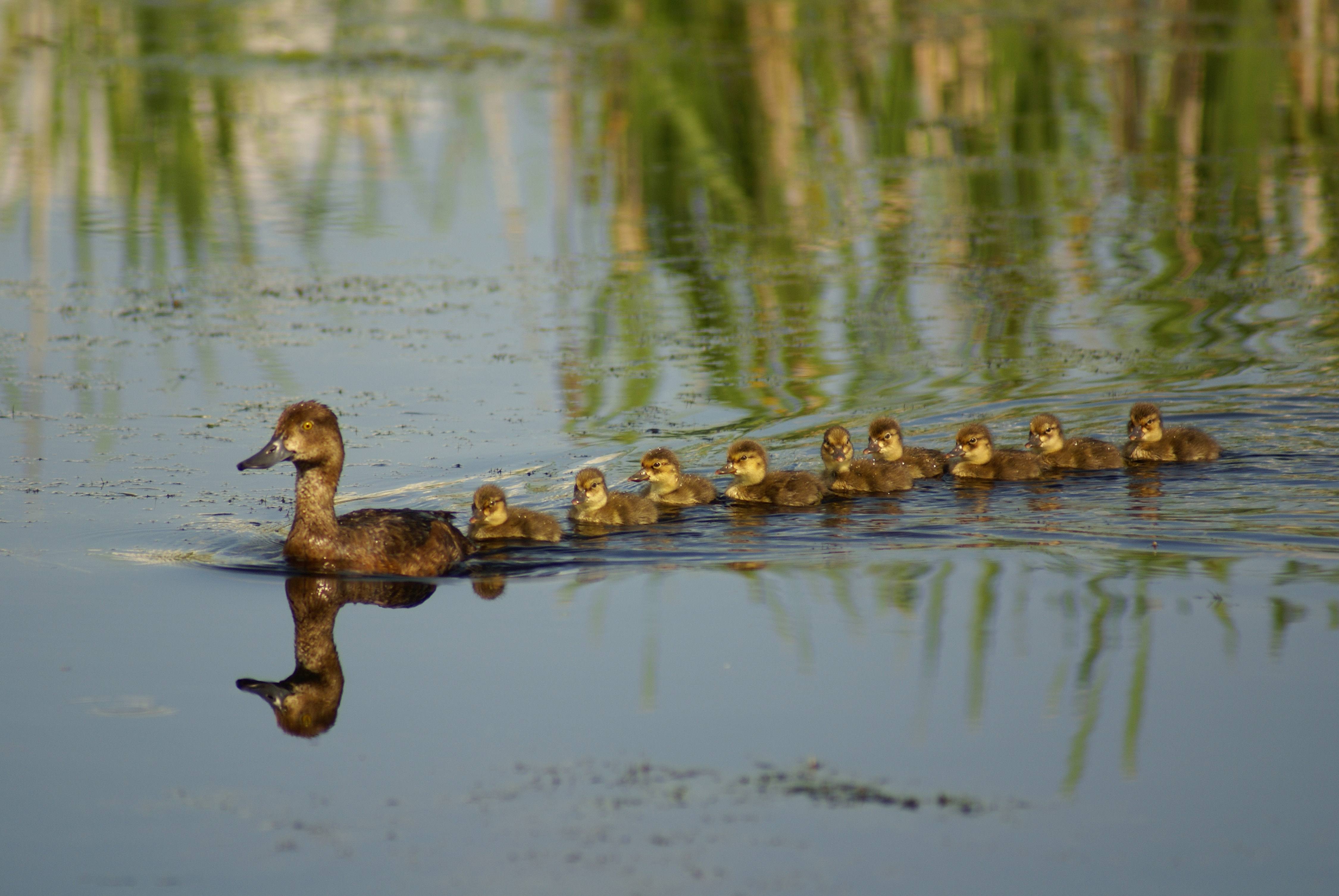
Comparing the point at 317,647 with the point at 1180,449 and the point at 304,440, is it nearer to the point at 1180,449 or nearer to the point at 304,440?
the point at 304,440

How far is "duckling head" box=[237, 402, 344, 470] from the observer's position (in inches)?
255

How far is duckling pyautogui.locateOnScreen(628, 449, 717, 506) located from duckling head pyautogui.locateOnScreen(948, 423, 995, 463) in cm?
120

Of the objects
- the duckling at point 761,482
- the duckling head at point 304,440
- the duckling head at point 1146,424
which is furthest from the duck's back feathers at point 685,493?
the duckling head at point 1146,424

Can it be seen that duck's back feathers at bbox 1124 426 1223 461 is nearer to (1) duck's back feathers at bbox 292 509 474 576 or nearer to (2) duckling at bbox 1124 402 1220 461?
(2) duckling at bbox 1124 402 1220 461

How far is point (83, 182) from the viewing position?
13703mm

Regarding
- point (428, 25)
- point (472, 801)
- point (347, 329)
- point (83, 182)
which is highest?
point (428, 25)

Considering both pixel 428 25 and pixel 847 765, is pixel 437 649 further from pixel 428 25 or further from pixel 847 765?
pixel 428 25

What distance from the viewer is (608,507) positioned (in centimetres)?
720

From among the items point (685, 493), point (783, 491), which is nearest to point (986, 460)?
point (783, 491)

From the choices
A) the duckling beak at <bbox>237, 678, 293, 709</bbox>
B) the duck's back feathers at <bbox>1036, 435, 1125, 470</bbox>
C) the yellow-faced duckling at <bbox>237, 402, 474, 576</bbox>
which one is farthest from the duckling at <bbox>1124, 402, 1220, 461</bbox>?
the duckling beak at <bbox>237, 678, 293, 709</bbox>

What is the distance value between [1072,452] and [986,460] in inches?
18.0

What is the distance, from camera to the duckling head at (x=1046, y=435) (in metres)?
7.79

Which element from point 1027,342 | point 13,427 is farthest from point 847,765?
point 1027,342

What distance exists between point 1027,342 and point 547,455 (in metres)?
3.35
